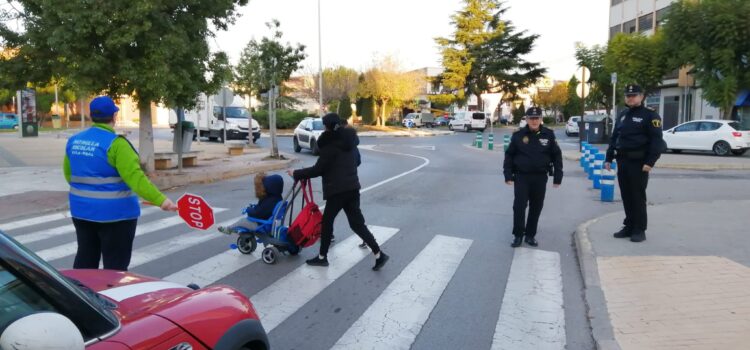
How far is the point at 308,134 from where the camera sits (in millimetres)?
25750

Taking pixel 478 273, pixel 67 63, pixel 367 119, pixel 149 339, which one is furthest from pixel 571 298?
pixel 367 119

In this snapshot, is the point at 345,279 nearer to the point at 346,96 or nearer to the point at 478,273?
the point at 478,273

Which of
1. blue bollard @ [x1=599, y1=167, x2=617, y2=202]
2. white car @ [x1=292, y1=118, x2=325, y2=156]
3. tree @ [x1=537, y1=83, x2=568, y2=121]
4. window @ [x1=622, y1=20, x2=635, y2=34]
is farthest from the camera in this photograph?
tree @ [x1=537, y1=83, x2=568, y2=121]

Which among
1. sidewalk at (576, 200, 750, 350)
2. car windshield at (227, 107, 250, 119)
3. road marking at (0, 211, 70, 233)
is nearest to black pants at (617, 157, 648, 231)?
sidewalk at (576, 200, 750, 350)

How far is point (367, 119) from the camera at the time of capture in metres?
60.2

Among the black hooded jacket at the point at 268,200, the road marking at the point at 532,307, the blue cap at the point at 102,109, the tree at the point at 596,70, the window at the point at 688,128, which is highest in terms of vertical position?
the tree at the point at 596,70

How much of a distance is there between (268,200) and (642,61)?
1175 inches

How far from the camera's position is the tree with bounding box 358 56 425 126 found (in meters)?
54.6

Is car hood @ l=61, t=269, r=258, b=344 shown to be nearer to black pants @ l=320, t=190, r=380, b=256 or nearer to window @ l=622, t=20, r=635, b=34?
black pants @ l=320, t=190, r=380, b=256

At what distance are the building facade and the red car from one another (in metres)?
30.8

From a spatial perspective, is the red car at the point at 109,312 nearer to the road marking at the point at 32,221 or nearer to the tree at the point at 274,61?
the road marking at the point at 32,221

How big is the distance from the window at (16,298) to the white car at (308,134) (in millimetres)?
23026

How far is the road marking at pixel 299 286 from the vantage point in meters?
5.24

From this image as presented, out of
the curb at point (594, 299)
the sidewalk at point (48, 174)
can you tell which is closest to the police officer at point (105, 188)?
the curb at point (594, 299)
